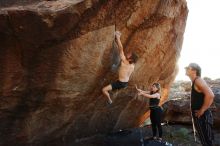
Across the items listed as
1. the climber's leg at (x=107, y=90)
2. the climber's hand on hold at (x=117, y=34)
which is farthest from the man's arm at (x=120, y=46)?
the climber's leg at (x=107, y=90)

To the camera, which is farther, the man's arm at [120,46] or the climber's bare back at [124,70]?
the climber's bare back at [124,70]

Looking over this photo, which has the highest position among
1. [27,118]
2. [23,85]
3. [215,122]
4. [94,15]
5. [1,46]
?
[94,15]

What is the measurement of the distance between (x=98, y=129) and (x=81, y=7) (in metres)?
6.04

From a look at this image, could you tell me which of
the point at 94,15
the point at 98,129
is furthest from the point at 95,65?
the point at 98,129

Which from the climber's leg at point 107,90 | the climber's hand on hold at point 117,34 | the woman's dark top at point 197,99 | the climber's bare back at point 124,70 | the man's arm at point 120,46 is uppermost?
the climber's hand on hold at point 117,34

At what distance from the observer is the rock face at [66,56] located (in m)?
9.44

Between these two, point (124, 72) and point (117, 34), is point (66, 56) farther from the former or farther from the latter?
point (124, 72)

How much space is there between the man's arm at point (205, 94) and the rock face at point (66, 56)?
3358mm

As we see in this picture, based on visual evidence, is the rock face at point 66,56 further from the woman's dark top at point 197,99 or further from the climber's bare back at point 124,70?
the woman's dark top at point 197,99

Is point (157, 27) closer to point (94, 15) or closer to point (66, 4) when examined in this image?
point (94, 15)

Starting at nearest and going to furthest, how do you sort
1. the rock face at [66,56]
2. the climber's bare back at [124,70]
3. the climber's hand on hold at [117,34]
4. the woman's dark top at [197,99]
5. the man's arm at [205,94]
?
the man's arm at [205,94], the woman's dark top at [197,99], the rock face at [66,56], the climber's hand on hold at [117,34], the climber's bare back at [124,70]

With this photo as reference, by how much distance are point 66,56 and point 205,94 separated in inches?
160

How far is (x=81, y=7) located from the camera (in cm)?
952

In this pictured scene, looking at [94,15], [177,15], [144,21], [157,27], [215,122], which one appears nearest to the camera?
[94,15]
